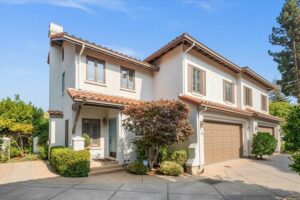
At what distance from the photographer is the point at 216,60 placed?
16.9 m

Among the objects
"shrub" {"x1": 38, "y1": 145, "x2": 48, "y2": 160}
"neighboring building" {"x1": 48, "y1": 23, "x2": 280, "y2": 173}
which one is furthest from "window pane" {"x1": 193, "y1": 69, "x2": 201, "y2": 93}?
"shrub" {"x1": 38, "y1": 145, "x2": 48, "y2": 160}

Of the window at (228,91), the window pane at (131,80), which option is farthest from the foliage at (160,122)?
the window at (228,91)

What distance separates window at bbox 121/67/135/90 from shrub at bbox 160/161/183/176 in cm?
583

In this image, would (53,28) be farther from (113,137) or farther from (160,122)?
(160,122)

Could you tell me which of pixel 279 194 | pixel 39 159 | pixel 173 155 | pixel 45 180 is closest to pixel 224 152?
pixel 173 155

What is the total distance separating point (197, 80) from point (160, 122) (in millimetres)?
5586

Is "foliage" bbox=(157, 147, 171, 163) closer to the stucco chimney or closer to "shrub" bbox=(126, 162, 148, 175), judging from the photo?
"shrub" bbox=(126, 162, 148, 175)

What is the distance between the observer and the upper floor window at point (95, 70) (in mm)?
13203

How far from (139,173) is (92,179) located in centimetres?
233

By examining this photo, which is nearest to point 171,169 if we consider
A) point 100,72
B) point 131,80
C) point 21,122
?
point 131,80

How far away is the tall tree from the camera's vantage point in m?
27.4

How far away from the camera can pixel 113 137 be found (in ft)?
45.3

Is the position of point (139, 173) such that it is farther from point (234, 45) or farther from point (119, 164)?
point (234, 45)

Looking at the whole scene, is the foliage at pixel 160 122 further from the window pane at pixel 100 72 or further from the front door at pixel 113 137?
the window pane at pixel 100 72
